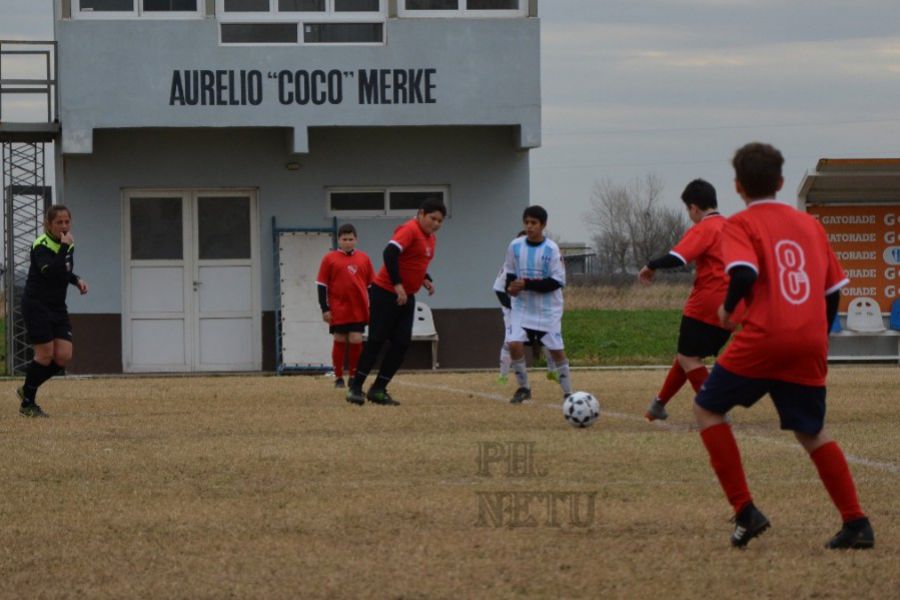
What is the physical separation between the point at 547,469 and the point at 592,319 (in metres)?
31.1

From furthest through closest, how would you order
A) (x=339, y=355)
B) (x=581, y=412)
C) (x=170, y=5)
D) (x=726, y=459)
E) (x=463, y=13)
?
(x=463, y=13) → (x=170, y=5) → (x=339, y=355) → (x=581, y=412) → (x=726, y=459)

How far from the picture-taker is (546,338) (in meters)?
14.6

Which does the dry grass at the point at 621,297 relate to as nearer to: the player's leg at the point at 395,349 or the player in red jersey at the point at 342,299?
the player in red jersey at the point at 342,299

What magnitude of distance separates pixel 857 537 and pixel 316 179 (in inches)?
739

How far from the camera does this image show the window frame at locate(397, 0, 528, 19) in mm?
24500

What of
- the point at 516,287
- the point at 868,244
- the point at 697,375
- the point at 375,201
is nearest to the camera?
the point at 697,375

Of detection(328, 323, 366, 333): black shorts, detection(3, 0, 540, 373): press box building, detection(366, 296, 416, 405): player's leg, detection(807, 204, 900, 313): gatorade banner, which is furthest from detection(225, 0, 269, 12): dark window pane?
detection(366, 296, 416, 405): player's leg

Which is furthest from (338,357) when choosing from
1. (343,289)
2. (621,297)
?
(621,297)

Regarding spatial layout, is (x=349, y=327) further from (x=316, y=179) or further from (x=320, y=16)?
(x=320, y=16)

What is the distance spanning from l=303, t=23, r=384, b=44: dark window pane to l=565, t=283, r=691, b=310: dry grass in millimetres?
18069

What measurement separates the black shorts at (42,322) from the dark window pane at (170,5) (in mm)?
10881

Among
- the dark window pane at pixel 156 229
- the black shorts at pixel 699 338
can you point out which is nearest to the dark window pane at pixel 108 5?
the dark window pane at pixel 156 229

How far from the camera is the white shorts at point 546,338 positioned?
14.5 m

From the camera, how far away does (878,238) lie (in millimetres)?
25391
